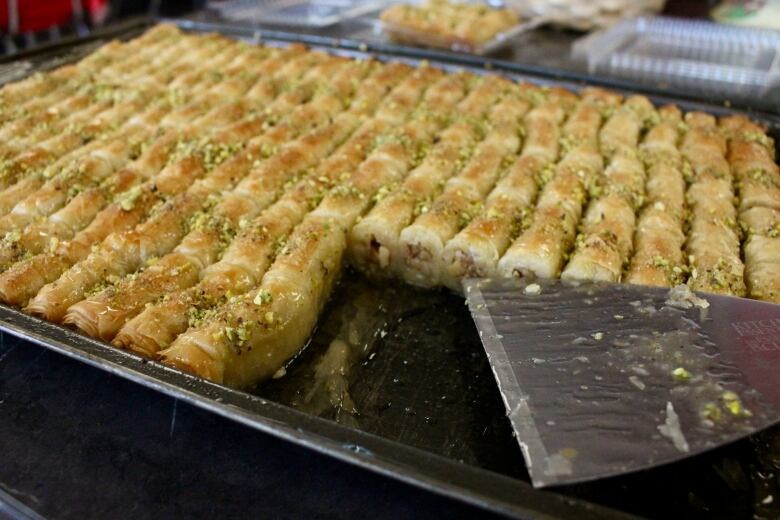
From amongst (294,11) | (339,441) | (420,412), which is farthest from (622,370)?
(294,11)

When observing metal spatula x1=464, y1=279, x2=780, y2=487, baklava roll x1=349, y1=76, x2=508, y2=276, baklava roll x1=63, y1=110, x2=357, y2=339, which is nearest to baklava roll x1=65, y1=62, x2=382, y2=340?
baklava roll x1=63, y1=110, x2=357, y2=339

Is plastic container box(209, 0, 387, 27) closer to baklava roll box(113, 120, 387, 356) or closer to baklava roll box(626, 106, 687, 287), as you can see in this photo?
baklava roll box(113, 120, 387, 356)

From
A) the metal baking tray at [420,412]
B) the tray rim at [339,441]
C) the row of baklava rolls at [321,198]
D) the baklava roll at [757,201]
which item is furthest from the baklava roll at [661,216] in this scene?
the tray rim at [339,441]

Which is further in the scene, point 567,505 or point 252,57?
point 252,57

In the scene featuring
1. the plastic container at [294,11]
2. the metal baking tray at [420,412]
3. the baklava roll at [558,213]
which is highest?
the plastic container at [294,11]

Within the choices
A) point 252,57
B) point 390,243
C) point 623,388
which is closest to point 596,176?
point 390,243

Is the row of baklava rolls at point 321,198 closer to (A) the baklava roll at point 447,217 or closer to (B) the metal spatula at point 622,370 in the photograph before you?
(A) the baklava roll at point 447,217

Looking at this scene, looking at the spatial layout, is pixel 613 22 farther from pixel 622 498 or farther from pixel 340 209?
pixel 622 498
